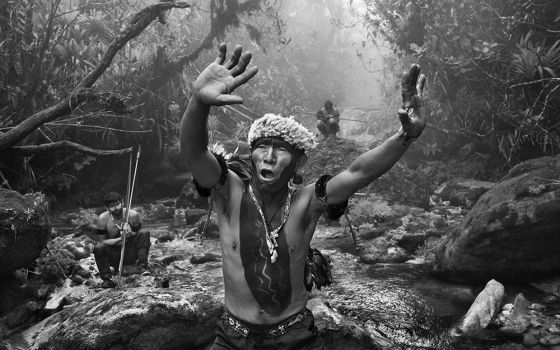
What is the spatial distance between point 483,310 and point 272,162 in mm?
3934

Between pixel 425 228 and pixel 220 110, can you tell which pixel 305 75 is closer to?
pixel 220 110

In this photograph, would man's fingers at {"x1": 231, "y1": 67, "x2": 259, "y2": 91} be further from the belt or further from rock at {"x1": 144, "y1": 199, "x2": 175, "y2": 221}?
rock at {"x1": 144, "y1": 199, "x2": 175, "y2": 221}

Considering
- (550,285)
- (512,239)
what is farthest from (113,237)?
(550,285)

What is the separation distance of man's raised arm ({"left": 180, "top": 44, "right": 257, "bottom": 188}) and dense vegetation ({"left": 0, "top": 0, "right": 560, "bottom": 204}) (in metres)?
6.06

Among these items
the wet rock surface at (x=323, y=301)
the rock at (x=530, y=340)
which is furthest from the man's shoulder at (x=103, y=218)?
the rock at (x=530, y=340)

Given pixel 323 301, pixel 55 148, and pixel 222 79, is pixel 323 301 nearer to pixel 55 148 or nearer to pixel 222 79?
pixel 222 79

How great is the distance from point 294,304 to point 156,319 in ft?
6.61

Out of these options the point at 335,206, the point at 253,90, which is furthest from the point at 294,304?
the point at 253,90

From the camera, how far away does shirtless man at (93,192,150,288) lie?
20.3 ft

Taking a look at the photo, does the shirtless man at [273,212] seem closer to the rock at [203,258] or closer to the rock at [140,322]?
the rock at [140,322]

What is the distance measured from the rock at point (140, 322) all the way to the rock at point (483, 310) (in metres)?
2.82

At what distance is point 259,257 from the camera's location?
7.64ft

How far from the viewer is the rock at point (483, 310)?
4.83m

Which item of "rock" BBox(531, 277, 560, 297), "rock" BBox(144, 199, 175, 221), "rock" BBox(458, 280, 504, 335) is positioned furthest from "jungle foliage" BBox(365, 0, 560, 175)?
"rock" BBox(144, 199, 175, 221)
